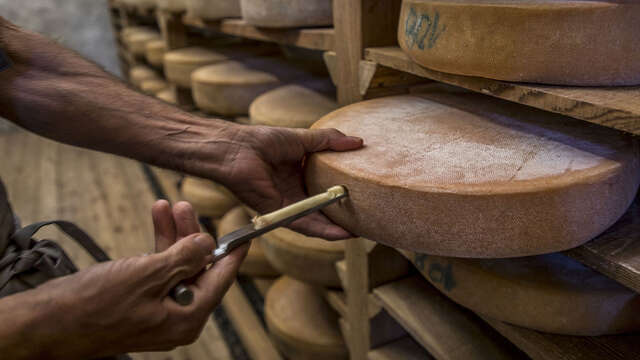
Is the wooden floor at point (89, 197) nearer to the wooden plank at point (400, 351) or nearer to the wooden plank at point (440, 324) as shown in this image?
the wooden plank at point (400, 351)

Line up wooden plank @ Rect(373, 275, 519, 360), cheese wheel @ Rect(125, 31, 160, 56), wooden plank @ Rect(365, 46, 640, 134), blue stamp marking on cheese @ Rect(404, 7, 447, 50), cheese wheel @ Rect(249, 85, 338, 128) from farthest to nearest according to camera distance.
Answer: cheese wheel @ Rect(125, 31, 160, 56) → cheese wheel @ Rect(249, 85, 338, 128) → wooden plank @ Rect(373, 275, 519, 360) → blue stamp marking on cheese @ Rect(404, 7, 447, 50) → wooden plank @ Rect(365, 46, 640, 134)

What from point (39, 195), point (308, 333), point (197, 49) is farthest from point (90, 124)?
point (39, 195)

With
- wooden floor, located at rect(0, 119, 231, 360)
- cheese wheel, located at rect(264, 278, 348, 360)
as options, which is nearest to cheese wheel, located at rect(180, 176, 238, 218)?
wooden floor, located at rect(0, 119, 231, 360)

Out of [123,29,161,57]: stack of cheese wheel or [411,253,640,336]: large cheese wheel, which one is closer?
[411,253,640,336]: large cheese wheel

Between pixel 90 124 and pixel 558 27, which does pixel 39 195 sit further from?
pixel 558 27

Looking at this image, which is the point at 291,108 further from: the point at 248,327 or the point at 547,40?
the point at 248,327

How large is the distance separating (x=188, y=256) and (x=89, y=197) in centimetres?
301

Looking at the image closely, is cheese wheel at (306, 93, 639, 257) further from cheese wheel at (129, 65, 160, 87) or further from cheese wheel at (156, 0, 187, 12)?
cheese wheel at (129, 65, 160, 87)

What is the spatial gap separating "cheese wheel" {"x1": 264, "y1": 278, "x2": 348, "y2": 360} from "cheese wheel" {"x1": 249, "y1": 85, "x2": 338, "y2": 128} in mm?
451

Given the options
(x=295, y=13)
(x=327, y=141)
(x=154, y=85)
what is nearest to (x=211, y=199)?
(x=295, y=13)

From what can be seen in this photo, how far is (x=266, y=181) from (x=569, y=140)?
48 cm

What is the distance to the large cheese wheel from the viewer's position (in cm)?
73

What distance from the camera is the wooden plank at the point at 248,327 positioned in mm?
1857

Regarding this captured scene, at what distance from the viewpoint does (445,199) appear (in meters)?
0.60
